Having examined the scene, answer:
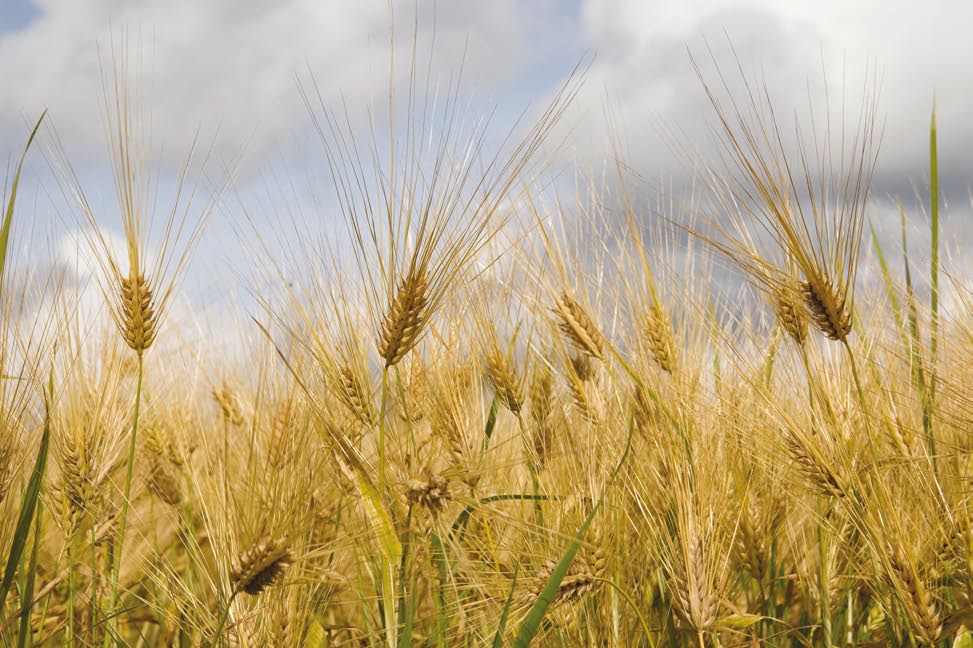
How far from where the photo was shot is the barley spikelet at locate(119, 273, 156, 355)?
1.45 m

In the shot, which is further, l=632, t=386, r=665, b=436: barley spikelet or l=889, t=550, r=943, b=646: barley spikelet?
l=632, t=386, r=665, b=436: barley spikelet

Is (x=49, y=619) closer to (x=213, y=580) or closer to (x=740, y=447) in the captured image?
(x=213, y=580)

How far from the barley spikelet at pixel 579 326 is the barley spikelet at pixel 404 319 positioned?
1.46 ft

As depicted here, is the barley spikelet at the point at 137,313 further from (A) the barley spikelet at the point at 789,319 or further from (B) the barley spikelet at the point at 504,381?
(A) the barley spikelet at the point at 789,319

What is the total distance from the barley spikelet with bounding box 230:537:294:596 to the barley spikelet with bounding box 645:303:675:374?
32.2 inches

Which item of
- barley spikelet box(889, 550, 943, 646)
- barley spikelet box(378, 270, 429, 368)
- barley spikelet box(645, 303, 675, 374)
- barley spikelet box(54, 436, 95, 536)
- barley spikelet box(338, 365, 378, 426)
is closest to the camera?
barley spikelet box(889, 550, 943, 646)

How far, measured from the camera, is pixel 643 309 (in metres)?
1.62

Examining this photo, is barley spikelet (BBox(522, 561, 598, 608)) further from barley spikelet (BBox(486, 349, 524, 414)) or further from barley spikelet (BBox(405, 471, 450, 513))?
barley spikelet (BBox(486, 349, 524, 414))

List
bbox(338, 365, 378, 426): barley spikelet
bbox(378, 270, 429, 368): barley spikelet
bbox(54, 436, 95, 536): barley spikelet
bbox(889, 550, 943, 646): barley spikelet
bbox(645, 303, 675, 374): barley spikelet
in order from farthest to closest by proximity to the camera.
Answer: bbox(645, 303, 675, 374): barley spikelet < bbox(54, 436, 95, 536): barley spikelet < bbox(338, 365, 378, 426): barley spikelet < bbox(378, 270, 429, 368): barley spikelet < bbox(889, 550, 943, 646): barley spikelet

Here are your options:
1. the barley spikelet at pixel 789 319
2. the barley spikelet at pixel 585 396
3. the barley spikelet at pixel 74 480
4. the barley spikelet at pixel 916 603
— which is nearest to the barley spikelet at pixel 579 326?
the barley spikelet at pixel 585 396

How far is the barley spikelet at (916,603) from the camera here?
114cm

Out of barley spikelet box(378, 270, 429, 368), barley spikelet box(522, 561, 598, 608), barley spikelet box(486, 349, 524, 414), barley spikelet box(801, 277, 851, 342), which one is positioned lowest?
barley spikelet box(522, 561, 598, 608)

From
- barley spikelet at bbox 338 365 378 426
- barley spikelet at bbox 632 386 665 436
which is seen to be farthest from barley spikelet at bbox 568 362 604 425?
barley spikelet at bbox 338 365 378 426

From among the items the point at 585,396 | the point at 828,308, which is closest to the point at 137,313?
the point at 585,396
